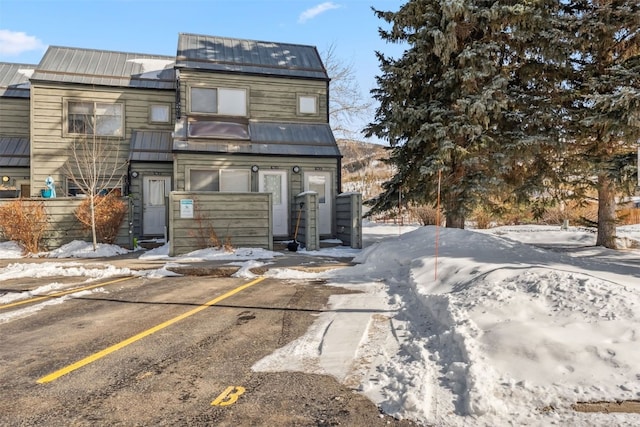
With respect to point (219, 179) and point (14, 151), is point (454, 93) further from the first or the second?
point (14, 151)

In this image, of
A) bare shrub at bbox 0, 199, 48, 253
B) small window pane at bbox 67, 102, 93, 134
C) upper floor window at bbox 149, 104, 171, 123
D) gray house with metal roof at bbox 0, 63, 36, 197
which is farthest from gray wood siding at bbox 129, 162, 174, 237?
gray house with metal roof at bbox 0, 63, 36, 197

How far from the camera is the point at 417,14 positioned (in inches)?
451

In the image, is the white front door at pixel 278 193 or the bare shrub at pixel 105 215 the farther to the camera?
the white front door at pixel 278 193

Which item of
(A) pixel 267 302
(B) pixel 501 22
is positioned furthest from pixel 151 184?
(B) pixel 501 22

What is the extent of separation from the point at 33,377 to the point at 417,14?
1203 cm

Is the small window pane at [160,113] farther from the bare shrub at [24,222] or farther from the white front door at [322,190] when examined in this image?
the white front door at [322,190]

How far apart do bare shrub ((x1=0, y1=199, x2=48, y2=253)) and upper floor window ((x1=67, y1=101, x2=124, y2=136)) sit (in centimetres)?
421

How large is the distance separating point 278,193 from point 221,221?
309cm

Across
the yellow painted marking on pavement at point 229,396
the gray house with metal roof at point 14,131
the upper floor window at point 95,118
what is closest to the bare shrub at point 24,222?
the gray house with metal roof at point 14,131

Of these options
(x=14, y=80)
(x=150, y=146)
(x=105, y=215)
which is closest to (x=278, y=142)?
(x=150, y=146)

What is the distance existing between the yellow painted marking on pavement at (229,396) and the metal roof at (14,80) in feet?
61.0

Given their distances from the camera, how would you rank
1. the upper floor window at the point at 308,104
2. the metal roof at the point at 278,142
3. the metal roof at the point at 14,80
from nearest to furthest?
the metal roof at the point at 278,142, the upper floor window at the point at 308,104, the metal roof at the point at 14,80

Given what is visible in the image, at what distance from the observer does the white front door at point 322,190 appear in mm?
14777

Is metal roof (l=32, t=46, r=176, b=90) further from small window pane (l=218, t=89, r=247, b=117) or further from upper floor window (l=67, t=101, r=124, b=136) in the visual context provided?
small window pane (l=218, t=89, r=247, b=117)
